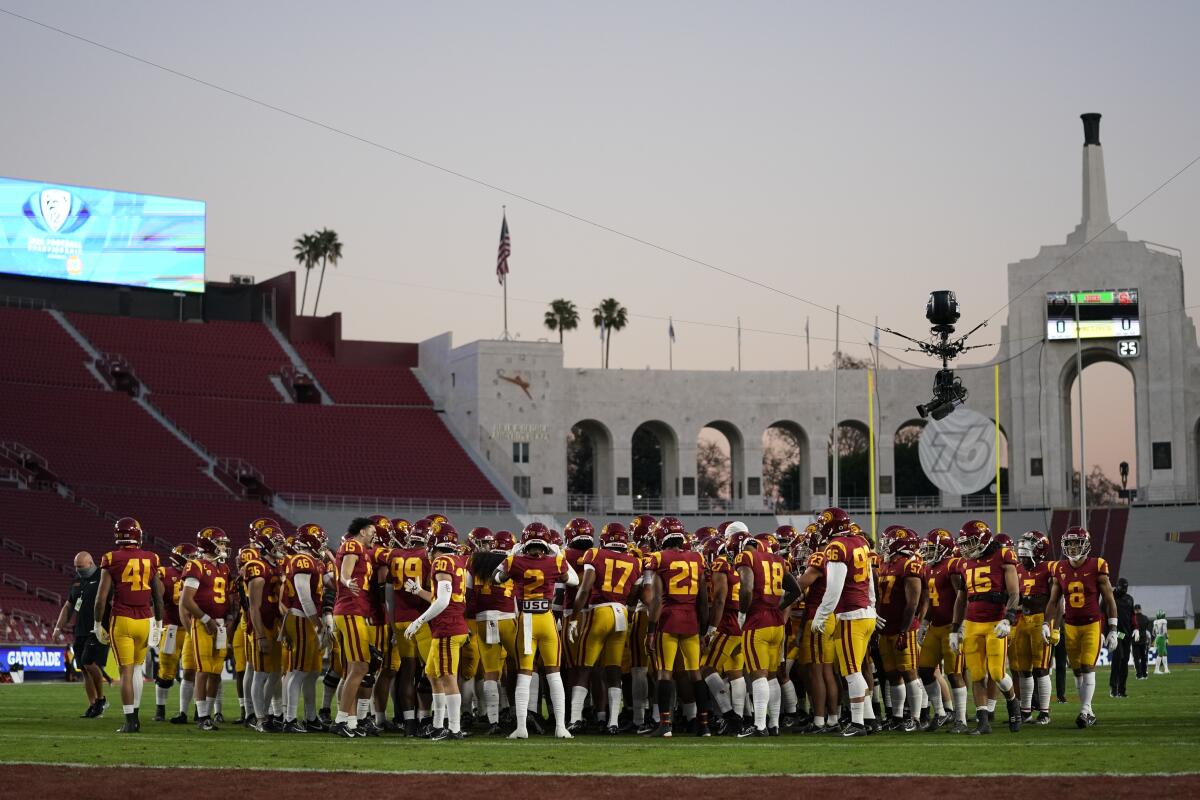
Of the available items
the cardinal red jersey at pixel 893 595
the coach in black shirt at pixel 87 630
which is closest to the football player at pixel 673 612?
the cardinal red jersey at pixel 893 595

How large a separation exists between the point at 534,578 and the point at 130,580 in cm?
434

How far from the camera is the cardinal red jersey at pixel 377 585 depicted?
15.3 m

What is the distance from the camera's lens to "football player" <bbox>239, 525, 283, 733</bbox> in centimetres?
1588

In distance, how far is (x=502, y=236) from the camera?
60.5m

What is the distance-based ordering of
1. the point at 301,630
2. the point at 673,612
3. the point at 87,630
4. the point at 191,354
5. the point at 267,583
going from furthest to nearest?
the point at 191,354
the point at 87,630
the point at 267,583
the point at 301,630
the point at 673,612

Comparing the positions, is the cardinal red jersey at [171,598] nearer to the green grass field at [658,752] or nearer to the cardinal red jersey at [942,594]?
the green grass field at [658,752]

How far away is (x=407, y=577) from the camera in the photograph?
14.9 metres

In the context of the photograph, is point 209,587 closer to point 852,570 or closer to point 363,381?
point 852,570

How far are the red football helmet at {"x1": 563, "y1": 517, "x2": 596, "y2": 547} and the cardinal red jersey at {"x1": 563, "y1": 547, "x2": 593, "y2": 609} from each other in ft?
0.26

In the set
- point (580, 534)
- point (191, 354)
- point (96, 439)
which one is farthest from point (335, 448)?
point (580, 534)

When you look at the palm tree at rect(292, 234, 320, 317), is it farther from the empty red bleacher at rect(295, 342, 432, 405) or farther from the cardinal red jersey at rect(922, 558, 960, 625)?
the cardinal red jersey at rect(922, 558, 960, 625)

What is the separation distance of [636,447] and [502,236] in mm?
22963

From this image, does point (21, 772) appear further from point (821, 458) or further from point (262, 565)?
point (821, 458)

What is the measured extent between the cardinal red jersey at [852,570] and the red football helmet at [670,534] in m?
1.47
